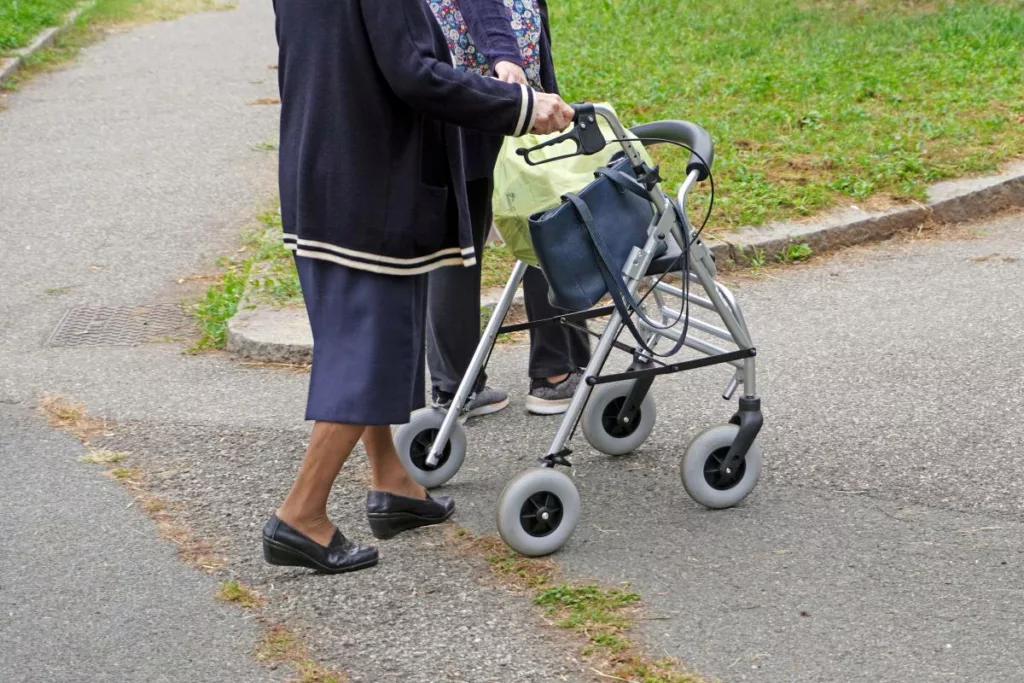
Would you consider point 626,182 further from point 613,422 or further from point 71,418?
point 71,418

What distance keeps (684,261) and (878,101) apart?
5.08m

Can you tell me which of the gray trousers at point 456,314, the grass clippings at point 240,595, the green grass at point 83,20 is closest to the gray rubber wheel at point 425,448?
the gray trousers at point 456,314

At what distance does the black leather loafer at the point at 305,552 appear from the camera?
138 inches

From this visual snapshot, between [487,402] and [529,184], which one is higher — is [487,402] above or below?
below

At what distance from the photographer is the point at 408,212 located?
10.8 feet

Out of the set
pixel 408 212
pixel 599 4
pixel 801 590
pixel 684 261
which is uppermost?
pixel 408 212

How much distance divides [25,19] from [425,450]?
11.2 m

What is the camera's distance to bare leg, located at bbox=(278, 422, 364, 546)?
3438mm

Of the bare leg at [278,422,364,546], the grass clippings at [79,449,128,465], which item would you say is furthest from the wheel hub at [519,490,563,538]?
the grass clippings at [79,449,128,465]

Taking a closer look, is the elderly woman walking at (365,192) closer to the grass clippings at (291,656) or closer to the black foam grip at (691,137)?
the grass clippings at (291,656)

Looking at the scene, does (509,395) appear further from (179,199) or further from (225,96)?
(225,96)

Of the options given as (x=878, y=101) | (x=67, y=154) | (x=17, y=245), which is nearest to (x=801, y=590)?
(x=17, y=245)

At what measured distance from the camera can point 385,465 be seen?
12.4 feet

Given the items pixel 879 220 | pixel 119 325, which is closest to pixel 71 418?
pixel 119 325
